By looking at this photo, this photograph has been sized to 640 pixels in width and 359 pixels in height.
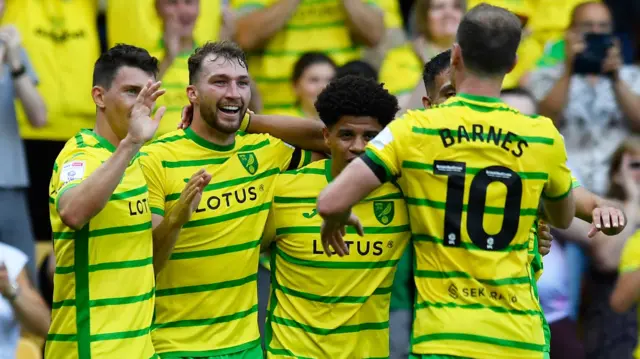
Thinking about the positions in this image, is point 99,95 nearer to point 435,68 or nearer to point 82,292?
point 82,292

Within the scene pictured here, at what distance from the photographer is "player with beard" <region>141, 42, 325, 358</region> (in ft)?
22.9

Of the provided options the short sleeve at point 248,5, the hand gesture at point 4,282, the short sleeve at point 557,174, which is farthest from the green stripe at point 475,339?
the short sleeve at point 248,5

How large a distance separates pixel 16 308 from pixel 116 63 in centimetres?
203

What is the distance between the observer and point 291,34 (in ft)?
34.6

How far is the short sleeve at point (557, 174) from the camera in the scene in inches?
231

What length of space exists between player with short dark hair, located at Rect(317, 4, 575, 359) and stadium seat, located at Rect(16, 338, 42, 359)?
3375 millimetres

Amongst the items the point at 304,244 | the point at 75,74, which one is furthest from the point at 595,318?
the point at 75,74

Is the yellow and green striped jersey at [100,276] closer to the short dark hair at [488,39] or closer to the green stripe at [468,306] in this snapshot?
the green stripe at [468,306]

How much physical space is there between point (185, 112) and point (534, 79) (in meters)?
4.13

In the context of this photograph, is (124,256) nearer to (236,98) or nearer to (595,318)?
(236,98)

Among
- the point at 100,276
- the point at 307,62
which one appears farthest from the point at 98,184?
the point at 307,62

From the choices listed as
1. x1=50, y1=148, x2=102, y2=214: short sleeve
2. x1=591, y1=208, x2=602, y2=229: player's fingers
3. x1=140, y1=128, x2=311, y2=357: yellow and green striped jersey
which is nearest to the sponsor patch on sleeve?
x1=50, y1=148, x2=102, y2=214: short sleeve

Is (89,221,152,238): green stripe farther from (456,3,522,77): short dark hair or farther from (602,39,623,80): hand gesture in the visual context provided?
(602,39,623,80): hand gesture

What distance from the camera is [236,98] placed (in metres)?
7.16
